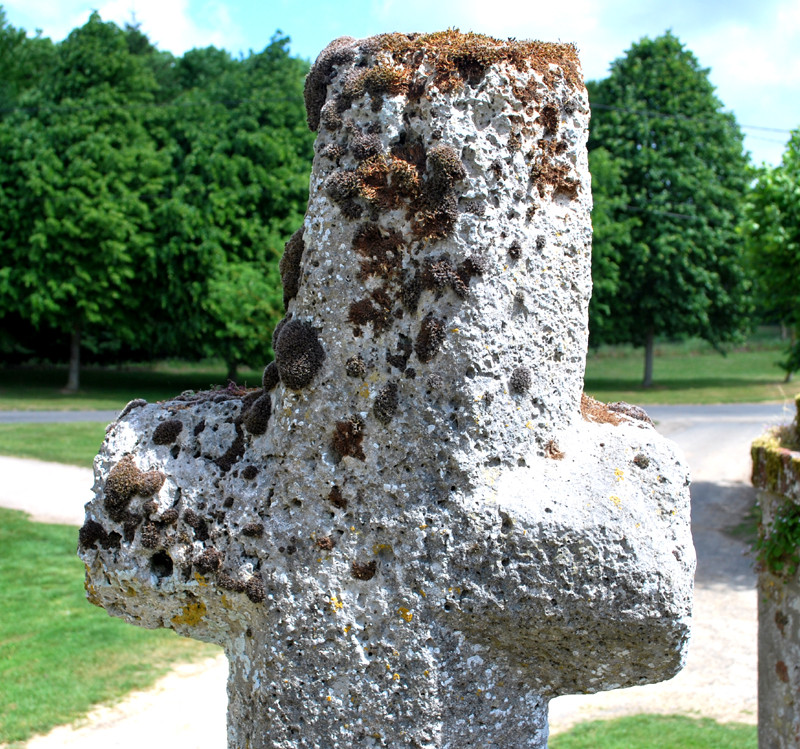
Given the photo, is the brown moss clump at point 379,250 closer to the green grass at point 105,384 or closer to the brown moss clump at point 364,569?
Result: the brown moss clump at point 364,569

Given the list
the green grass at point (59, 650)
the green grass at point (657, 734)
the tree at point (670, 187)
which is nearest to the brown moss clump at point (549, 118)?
the green grass at point (657, 734)

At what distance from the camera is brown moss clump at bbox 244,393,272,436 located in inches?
107

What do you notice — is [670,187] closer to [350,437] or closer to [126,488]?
[350,437]

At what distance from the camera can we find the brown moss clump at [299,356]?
2.55 m

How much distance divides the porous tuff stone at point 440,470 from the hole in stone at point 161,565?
0.12ft

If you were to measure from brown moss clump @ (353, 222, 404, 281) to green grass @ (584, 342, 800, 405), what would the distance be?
20.8 meters

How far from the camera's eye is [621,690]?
871 cm

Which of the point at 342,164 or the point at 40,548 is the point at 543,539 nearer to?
the point at 342,164

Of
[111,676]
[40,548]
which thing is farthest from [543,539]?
[40,548]

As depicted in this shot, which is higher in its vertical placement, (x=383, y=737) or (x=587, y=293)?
(x=587, y=293)

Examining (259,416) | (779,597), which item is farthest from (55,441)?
(259,416)

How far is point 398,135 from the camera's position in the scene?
2502mm

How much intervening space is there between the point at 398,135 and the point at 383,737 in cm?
181

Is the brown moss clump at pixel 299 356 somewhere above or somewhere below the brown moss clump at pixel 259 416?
above
